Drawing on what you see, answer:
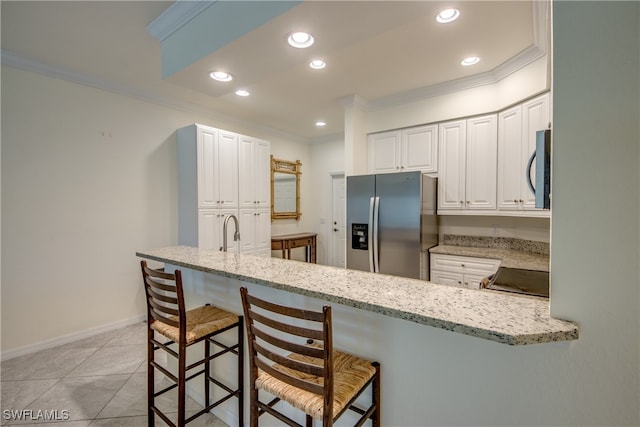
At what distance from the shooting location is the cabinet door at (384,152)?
3.59 m

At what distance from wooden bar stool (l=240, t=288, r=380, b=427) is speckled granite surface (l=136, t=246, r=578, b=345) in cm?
16

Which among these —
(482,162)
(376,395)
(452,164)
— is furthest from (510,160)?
(376,395)

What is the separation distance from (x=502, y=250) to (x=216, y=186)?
133 inches

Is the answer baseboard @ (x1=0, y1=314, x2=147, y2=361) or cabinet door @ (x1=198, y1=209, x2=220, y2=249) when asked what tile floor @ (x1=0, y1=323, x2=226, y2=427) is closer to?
baseboard @ (x1=0, y1=314, x2=147, y2=361)

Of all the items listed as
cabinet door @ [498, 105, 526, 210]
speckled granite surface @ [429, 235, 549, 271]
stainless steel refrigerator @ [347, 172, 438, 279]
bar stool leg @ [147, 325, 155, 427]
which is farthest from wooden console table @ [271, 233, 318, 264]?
cabinet door @ [498, 105, 526, 210]

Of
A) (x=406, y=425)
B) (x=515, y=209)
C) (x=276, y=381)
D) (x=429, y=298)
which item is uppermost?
(x=515, y=209)

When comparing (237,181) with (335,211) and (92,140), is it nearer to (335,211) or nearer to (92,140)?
(92,140)

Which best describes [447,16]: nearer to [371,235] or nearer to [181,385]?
[371,235]

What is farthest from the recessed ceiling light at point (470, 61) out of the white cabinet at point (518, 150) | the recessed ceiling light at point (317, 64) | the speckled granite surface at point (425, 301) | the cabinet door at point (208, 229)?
the cabinet door at point (208, 229)

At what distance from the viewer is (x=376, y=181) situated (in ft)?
10.6

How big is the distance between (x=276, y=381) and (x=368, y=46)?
2430 mm

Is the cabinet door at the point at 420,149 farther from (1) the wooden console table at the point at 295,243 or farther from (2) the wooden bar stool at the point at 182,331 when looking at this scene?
(2) the wooden bar stool at the point at 182,331

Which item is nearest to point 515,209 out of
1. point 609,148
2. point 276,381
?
point 609,148

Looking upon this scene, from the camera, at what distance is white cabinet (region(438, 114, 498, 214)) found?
3057 millimetres
